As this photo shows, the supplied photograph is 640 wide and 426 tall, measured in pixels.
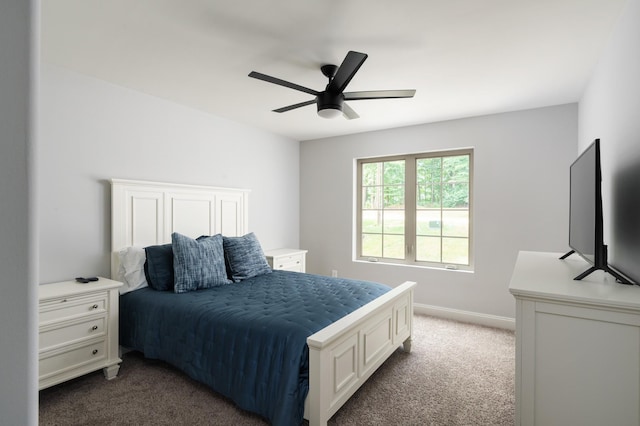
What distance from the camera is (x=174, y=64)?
2.60 m

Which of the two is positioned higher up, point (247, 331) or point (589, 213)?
point (589, 213)

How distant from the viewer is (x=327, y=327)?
203 centimetres

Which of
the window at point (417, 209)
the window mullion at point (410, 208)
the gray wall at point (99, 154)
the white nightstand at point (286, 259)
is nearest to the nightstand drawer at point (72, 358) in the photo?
the gray wall at point (99, 154)

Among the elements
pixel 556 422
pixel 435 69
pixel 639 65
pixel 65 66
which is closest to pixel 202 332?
pixel 556 422

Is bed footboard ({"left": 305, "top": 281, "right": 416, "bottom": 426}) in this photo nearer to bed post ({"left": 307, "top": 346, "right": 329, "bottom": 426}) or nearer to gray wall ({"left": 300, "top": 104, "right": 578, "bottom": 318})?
bed post ({"left": 307, "top": 346, "right": 329, "bottom": 426})

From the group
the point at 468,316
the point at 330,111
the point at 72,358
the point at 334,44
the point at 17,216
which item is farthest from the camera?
the point at 468,316

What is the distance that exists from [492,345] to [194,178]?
3575mm

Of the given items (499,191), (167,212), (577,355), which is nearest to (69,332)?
(167,212)

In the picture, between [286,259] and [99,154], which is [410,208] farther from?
[99,154]

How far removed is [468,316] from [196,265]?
3.13 meters

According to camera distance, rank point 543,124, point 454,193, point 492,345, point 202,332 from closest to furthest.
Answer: point 202,332, point 492,345, point 543,124, point 454,193

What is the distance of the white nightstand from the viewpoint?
4285 mm

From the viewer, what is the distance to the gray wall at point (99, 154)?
8.60 feet

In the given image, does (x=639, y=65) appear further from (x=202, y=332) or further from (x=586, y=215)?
(x=202, y=332)
